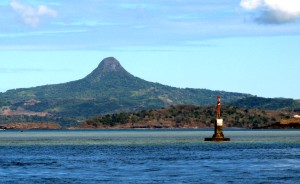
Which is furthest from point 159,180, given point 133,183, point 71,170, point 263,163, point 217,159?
point 217,159

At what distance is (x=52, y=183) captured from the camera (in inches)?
3509

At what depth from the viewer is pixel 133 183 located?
88000 mm

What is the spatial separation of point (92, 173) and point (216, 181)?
19.9 metres

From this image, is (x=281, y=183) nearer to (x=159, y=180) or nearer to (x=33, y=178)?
(x=159, y=180)

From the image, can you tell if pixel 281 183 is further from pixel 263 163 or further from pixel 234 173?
pixel 263 163

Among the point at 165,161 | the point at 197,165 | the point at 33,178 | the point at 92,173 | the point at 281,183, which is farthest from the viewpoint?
the point at 165,161

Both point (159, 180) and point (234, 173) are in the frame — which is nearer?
point (159, 180)

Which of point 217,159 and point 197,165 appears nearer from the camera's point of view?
point 197,165

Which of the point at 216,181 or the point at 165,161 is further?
the point at 165,161

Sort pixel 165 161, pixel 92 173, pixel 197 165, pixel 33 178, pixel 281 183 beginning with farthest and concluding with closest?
1. pixel 165 161
2. pixel 197 165
3. pixel 92 173
4. pixel 33 178
5. pixel 281 183

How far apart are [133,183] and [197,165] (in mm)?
27580

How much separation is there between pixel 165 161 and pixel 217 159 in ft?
29.6

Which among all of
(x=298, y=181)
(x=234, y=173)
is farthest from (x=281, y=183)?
(x=234, y=173)

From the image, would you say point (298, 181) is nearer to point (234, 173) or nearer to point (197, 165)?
point (234, 173)
